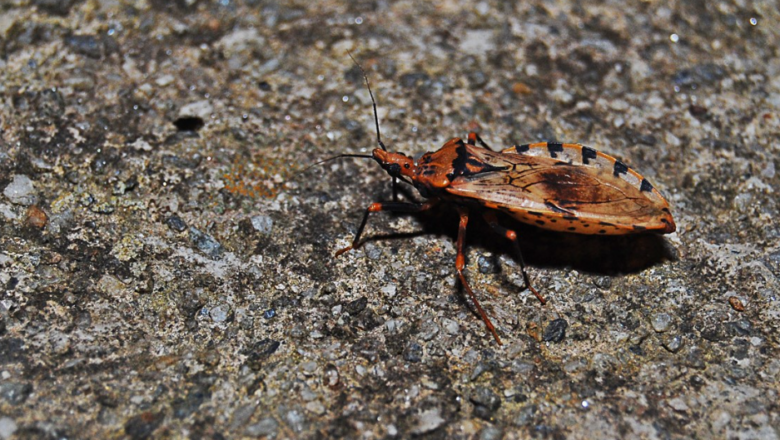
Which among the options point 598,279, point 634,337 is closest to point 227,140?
point 598,279

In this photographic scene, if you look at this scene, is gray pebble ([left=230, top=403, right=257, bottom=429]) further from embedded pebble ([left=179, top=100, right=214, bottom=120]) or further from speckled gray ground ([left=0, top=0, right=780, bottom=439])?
embedded pebble ([left=179, top=100, right=214, bottom=120])

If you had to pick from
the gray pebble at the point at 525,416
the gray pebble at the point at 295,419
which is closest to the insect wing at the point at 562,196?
the gray pebble at the point at 525,416

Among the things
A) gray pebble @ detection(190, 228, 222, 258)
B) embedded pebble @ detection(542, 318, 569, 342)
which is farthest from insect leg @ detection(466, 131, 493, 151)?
gray pebble @ detection(190, 228, 222, 258)

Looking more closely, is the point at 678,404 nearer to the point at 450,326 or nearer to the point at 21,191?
the point at 450,326

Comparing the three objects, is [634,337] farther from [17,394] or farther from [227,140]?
[17,394]

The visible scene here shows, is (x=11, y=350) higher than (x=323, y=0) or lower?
lower

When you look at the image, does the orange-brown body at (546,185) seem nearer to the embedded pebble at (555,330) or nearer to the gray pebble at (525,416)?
the embedded pebble at (555,330)
